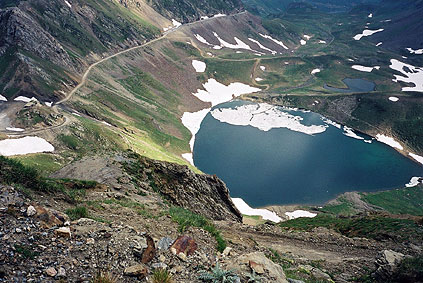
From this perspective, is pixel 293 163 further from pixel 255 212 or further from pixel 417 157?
pixel 417 157

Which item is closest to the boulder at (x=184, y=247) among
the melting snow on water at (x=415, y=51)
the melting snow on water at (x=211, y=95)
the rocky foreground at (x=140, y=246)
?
the rocky foreground at (x=140, y=246)

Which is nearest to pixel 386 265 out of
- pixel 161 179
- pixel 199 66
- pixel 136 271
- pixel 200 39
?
pixel 136 271

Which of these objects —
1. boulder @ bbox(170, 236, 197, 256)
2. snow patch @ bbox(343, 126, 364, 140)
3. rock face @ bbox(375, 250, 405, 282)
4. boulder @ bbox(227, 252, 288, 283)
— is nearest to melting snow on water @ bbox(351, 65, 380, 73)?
snow patch @ bbox(343, 126, 364, 140)

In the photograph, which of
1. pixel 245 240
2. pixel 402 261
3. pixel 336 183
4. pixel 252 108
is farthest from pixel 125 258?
pixel 252 108

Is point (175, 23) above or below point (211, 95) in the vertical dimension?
above

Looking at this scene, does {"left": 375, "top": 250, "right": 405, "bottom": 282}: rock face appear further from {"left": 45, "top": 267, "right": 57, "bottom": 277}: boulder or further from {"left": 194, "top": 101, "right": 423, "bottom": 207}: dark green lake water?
{"left": 194, "top": 101, "right": 423, "bottom": 207}: dark green lake water

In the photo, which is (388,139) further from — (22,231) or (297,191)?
(22,231)
